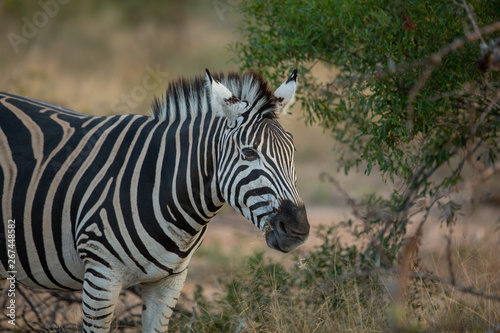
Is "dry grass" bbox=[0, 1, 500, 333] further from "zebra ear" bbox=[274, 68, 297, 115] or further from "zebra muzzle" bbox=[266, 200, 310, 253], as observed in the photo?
"zebra ear" bbox=[274, 68, 297, 115]

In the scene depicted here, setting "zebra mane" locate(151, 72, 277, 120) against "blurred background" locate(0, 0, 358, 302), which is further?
"blurred background" locate(0, 0, 358, 302)

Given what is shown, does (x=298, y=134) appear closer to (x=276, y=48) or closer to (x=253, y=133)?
(x=276, y=48)

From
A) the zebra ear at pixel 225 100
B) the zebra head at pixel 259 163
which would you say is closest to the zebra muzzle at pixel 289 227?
the zebra head at pixel 259 163

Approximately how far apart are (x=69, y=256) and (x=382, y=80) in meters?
2.95

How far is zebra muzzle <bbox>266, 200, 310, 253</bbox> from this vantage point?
10.9ft

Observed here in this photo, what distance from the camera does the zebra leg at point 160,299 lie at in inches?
162

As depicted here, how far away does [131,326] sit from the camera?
5.03 metres

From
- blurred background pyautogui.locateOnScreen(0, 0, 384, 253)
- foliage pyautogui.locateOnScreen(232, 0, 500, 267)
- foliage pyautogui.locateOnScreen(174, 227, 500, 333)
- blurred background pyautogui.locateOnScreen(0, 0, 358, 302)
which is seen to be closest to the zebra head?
foliage pyautogui.locateOnScreen(174, 227, 500, 333)

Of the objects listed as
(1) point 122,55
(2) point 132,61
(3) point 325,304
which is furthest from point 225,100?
(1) point 122,55

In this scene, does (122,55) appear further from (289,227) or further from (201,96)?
(289,227)

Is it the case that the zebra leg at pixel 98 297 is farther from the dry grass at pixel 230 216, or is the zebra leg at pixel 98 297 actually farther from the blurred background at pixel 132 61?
the blurred background at pixel 132 61

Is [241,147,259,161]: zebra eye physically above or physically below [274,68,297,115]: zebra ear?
below

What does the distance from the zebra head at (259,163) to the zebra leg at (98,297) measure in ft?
3.48

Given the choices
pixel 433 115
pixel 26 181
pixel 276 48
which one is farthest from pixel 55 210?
pixel 433 115
